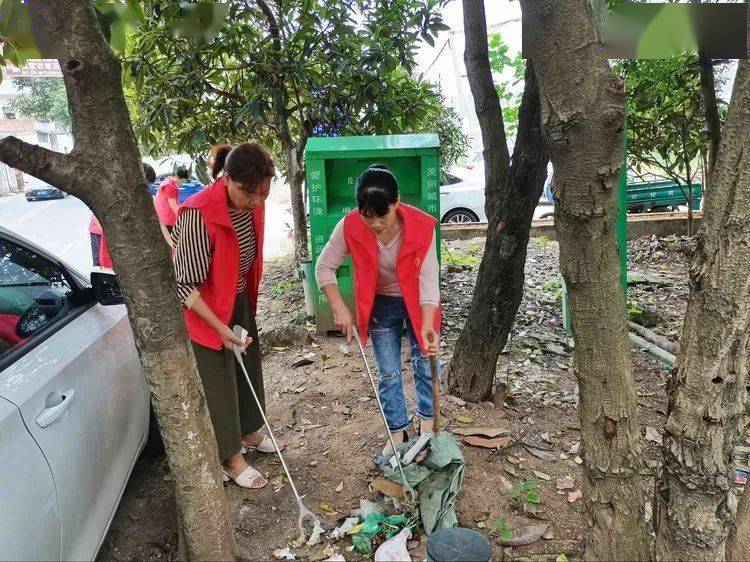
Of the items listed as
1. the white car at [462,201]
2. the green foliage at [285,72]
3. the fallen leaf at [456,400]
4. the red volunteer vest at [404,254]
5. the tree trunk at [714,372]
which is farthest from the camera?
the white car at [462,201]

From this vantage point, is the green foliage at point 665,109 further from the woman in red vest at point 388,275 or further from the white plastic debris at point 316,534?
the white plastic debris at point 316,534

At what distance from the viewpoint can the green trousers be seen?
9.89 ft

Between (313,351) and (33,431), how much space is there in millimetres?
3336

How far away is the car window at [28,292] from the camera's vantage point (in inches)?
103

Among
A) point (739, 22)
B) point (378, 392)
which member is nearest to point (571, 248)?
point (739, 22)

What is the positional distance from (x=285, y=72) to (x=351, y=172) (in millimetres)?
1615

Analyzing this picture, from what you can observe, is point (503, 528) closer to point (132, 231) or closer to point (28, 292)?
point (132, 231)

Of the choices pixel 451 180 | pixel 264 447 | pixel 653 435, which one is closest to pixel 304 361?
pixel 264 447

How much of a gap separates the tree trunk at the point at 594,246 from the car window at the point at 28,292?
2158 millimetres

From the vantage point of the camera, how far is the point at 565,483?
3.09 meters

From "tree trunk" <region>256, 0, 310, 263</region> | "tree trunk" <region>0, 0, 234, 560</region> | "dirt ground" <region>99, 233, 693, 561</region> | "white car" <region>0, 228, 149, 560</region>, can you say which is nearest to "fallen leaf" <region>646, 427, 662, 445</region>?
"dirt ground" <region>99, 233, 693, 561</region>

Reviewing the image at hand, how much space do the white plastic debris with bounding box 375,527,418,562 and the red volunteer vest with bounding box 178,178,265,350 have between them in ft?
3.93

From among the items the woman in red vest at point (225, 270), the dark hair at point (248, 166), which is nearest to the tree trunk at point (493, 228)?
the woman in red vest at point (225, 270)

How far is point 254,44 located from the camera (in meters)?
6.10
